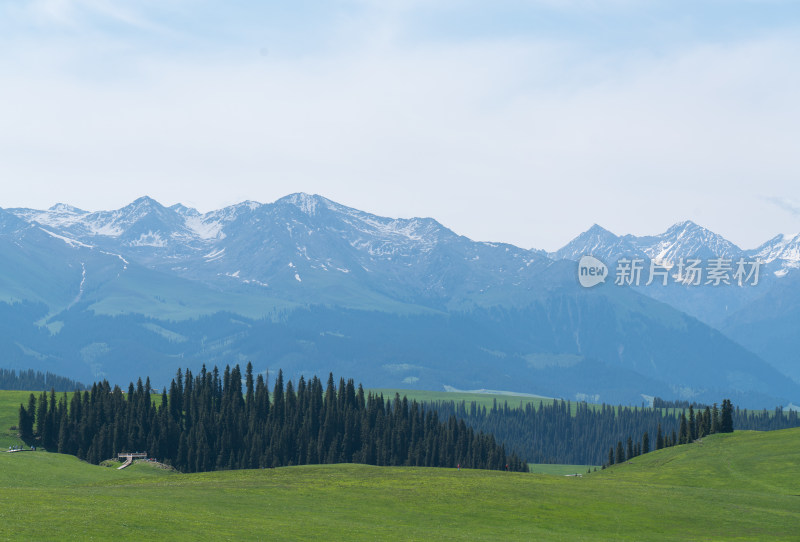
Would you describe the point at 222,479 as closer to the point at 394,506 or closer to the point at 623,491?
the point at 394,506

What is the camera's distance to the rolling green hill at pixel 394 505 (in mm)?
82375

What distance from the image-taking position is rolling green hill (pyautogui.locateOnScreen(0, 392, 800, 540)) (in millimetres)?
82375

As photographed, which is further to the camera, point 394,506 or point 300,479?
point 300,479

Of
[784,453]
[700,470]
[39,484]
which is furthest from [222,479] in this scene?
[784,453]

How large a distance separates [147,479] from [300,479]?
2173cm

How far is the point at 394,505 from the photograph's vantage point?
11006 cm

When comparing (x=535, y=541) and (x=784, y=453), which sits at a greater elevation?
(x=784, y=453)

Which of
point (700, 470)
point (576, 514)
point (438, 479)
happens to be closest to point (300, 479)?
point (438, 479)

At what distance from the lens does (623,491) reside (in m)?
130

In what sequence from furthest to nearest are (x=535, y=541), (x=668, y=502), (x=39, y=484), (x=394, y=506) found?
(x=39, y=484)
(x=668, y=502)
(x=394, y=506)
(x=535, y=541)

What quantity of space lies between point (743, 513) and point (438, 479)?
42.6 metres

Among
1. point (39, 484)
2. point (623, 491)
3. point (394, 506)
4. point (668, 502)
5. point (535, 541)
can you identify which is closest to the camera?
point (535, 541)

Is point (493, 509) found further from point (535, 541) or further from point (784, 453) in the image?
point (784, 453)

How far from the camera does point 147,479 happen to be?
13325 centimetres
